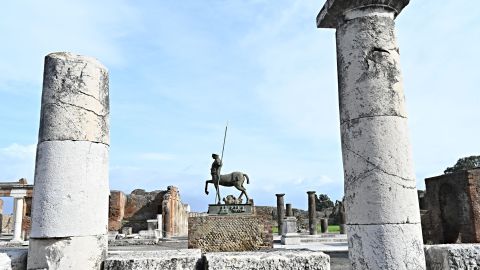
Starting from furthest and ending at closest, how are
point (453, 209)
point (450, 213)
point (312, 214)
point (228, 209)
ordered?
point (312, 214)
point (450, 213)
point (453, 209)
point (228, 209)

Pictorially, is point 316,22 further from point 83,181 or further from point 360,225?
point 83,181

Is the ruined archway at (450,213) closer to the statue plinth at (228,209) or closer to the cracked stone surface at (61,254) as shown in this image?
the statue plinth at (228,209)

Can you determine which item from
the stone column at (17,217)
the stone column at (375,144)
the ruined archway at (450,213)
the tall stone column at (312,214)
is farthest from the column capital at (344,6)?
the stone column at (17,217)

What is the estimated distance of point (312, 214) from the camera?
2600 cm

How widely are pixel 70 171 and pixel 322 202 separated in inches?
2054

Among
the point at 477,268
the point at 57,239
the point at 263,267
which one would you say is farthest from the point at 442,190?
the point at 57,239

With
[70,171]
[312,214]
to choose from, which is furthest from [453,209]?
[70,171]

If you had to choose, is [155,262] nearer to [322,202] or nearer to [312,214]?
[312,214]

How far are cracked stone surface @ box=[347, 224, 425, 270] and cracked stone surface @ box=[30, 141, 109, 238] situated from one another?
8.98ft

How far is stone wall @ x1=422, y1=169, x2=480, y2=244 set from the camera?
16172 millimetres

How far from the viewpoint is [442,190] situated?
18.3 m

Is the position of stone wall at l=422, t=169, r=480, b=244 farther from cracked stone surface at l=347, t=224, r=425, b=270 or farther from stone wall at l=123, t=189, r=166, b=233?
stone wall at l=123, t=189, r=166, b=233

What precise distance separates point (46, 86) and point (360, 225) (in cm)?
359

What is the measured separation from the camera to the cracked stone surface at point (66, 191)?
3.84 m
